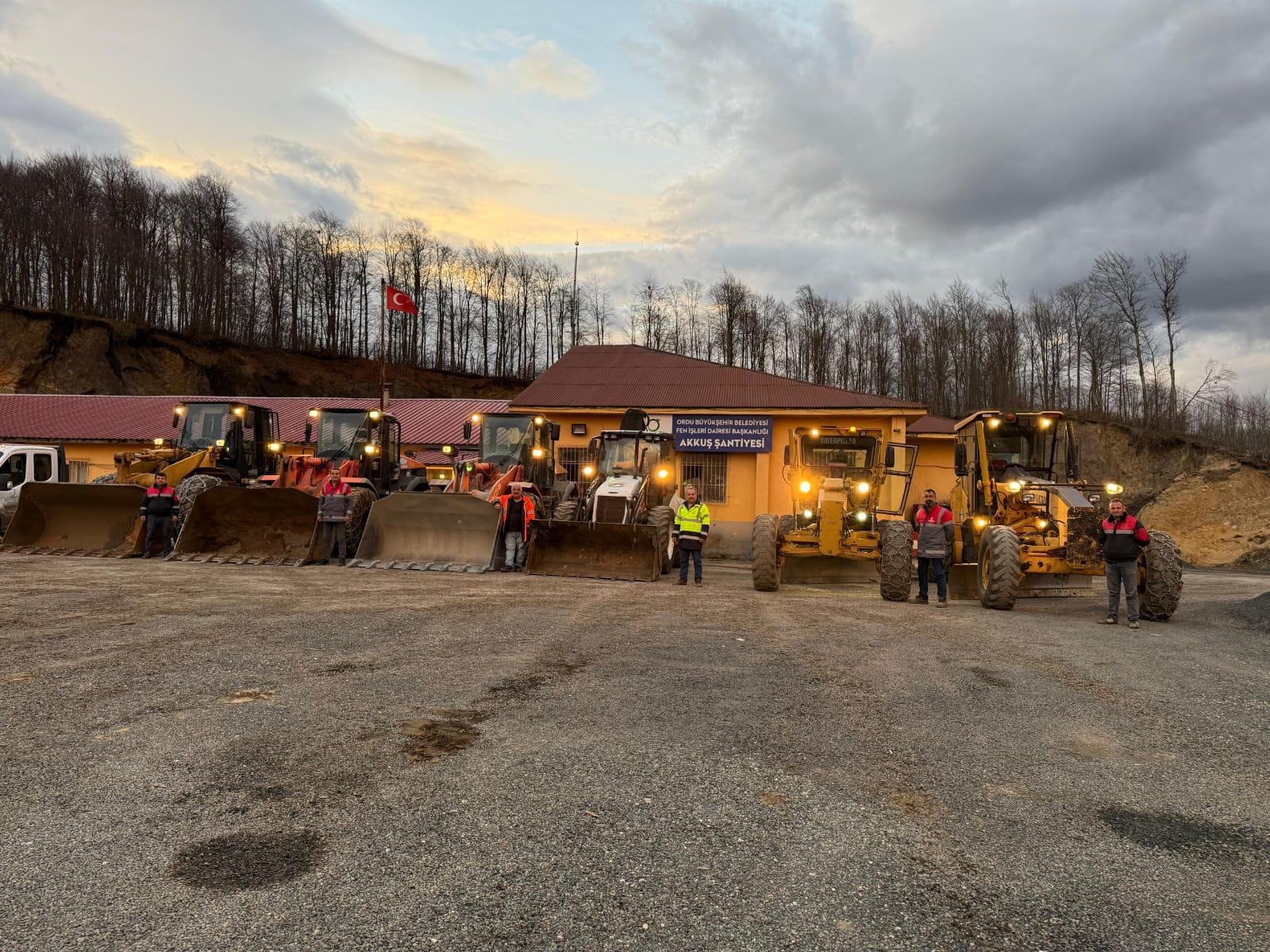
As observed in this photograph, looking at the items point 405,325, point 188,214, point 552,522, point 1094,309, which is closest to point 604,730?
point 552,522

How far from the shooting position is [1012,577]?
10461 millimetres

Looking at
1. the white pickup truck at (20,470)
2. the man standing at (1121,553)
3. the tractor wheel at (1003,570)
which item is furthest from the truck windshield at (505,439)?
the man standing at (1121,553)

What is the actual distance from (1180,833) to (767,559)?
865 centimetres

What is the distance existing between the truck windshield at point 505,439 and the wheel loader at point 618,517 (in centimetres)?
147

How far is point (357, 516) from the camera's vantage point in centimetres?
1425

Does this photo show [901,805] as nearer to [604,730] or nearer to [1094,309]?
[604,730]

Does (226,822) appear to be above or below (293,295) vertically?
below

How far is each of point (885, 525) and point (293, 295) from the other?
56.6 meters

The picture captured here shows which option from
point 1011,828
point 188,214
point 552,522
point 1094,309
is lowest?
point 1011,828

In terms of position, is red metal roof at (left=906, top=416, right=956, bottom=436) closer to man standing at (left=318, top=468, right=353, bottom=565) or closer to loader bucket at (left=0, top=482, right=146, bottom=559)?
man standing at (left=318, top=468, right=353, bottom=565)

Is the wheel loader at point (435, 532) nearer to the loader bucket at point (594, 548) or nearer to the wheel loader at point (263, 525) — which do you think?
the wheel loader at point (263, 525)

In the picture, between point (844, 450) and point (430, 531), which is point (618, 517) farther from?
point (844, 450)

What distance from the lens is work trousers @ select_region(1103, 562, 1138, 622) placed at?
971 cm

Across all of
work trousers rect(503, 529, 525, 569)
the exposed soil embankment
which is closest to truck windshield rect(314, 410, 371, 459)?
work trousers rect(503, 529, 525, 569)
